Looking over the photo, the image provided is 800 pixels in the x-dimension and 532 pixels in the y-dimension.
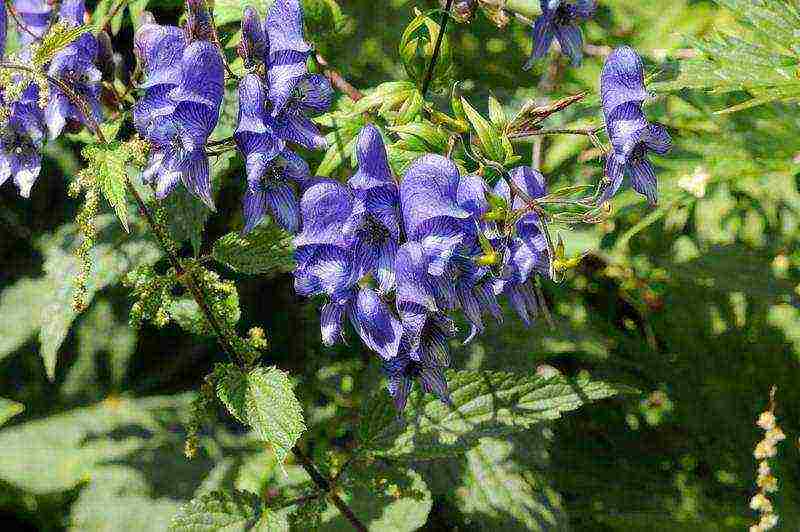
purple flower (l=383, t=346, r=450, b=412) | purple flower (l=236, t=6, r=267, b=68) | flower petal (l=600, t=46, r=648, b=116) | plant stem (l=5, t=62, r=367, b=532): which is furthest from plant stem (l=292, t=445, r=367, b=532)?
flower petal (l=600, t=46, r=648, b=116)

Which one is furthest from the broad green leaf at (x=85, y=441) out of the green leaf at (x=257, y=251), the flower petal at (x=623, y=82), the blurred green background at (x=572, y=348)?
the flower petal at (x=623, y=82)

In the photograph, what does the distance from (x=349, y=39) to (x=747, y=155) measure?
915mm

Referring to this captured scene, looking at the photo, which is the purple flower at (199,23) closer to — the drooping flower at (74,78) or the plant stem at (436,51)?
the drooping flower at (74,78)

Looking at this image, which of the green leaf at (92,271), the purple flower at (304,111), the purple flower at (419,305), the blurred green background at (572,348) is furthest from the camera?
the blurred green background at (572,348)

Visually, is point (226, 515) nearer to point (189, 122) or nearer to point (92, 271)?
point (92, 271)

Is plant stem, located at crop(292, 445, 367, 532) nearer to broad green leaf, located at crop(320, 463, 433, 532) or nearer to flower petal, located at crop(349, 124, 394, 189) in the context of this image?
broad green leaf, located at crop(320, 463, 433, 532)

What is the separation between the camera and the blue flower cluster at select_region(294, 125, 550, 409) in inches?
37.2

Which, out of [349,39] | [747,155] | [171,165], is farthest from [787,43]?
[171,165]

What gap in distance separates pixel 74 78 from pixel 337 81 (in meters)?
0.42

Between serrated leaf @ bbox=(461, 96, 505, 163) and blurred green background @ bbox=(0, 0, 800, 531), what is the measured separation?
0.63 m

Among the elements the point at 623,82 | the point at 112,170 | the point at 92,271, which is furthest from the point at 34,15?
the point at 623,82

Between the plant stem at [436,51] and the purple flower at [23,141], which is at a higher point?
the plant stem at [436,51]

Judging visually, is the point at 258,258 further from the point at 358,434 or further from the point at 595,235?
the point at 595,235

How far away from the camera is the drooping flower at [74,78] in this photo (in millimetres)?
1188
